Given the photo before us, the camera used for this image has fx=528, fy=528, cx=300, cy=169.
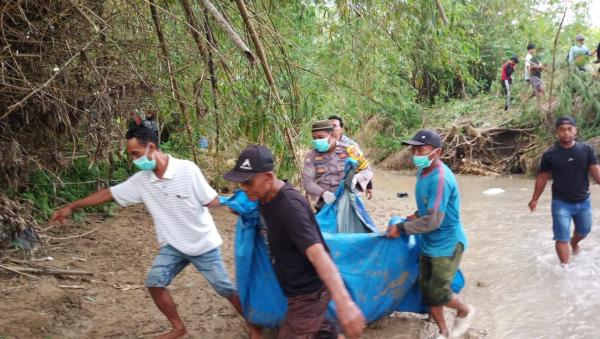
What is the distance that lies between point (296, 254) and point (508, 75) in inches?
520

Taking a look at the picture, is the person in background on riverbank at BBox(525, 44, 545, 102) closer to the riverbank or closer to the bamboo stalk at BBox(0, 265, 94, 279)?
the riverbank

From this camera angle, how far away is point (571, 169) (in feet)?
16.7

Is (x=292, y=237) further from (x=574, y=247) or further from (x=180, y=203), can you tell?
(x=574, y=247)

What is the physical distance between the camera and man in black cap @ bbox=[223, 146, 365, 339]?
93.4 inches

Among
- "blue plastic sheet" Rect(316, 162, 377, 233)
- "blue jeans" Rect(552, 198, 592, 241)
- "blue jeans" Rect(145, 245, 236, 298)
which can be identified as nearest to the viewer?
"blue jeans" Rect(145, 245, 236, 298)

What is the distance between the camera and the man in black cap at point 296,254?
2.37 meters

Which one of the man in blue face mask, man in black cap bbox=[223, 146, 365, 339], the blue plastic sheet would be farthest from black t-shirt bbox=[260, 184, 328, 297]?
the man in blue face mask

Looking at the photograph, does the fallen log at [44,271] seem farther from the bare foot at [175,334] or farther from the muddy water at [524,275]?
the muddy water at [524,275]

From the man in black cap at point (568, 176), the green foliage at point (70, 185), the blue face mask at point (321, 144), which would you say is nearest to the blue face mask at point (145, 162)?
the blue face mask at point (321, 144)

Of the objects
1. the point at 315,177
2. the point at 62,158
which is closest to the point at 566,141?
the point at 315,177

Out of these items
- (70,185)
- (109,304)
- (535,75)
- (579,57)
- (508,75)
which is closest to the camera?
(109,304)

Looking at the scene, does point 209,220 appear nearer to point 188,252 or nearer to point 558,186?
point 188,252

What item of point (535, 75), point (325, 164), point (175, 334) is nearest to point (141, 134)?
point (175, 334)

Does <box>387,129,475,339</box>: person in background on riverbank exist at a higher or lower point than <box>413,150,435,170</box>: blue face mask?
lower
